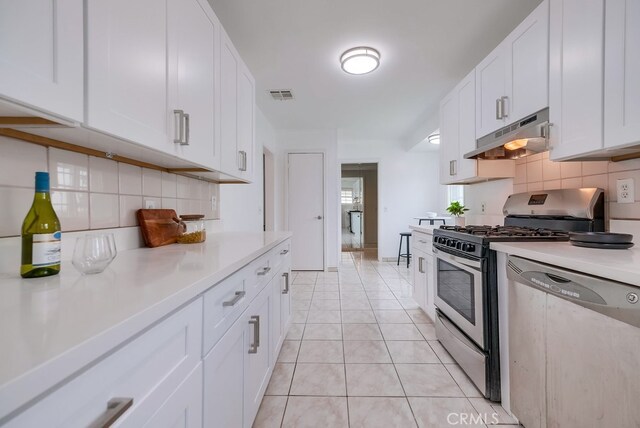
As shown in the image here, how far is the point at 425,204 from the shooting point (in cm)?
534

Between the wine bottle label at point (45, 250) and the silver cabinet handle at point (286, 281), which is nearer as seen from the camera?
the wine bottle label at point (45, 250)

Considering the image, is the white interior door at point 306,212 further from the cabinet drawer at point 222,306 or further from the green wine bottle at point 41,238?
the green wine bottle at point 41,238

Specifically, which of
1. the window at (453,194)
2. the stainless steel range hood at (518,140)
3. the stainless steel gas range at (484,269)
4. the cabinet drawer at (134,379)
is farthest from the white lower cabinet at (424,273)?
the window at (453,194)

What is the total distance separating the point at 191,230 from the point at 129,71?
41.1 inches

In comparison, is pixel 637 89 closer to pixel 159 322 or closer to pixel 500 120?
pixel 500 120

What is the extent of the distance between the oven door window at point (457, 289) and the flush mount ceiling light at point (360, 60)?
1.77 metres

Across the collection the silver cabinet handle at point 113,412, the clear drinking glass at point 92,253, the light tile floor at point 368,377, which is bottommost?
the light tile floor at point 368,377

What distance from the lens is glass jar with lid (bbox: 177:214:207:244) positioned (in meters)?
1.54

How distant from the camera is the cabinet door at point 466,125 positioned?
2.17 metres

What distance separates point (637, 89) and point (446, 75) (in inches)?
73.5

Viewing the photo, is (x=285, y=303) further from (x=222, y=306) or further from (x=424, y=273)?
(x=424, y=273)

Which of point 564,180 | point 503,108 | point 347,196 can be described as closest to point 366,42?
point 503,108

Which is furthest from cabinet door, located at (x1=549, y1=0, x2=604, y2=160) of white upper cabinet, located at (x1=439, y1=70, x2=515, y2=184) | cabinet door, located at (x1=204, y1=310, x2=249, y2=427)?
cabinet door, located at (x1=204, y1=310, x2=249, y2=427)

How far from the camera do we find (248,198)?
3213 mm
